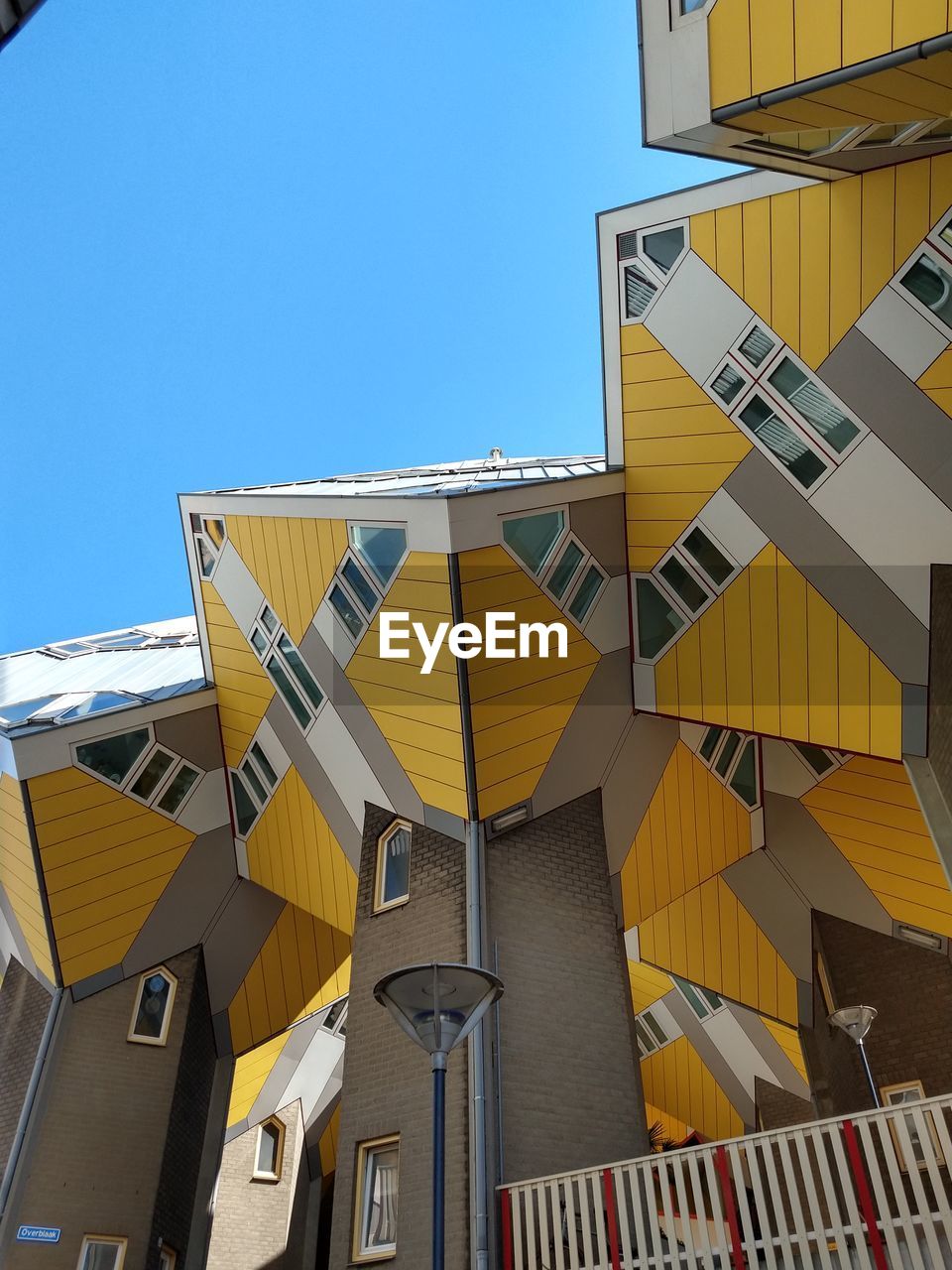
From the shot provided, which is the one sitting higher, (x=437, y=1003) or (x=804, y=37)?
(x=804, y=37)

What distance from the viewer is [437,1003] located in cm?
623

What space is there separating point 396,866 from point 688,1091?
456 inches

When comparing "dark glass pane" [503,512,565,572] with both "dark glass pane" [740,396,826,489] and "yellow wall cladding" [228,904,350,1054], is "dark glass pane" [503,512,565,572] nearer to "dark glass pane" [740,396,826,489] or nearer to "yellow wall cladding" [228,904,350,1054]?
"dark glass pane" [740,396,826,489]

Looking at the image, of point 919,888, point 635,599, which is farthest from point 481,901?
point 919,888

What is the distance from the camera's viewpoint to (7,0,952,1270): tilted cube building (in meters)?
8.02

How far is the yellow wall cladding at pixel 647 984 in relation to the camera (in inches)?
743

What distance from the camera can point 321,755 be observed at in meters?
12.3

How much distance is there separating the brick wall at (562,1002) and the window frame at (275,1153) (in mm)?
10609

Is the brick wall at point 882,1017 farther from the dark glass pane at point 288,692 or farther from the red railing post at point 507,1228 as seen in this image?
the dark glass pane at point 288,692

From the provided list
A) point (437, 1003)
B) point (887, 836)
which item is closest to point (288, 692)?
point (437, 1003)

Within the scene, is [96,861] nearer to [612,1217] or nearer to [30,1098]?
[30,1098]

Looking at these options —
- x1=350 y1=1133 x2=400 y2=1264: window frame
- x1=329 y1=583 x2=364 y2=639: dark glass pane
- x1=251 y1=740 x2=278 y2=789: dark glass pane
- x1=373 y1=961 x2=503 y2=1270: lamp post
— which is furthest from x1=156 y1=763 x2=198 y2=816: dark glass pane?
x1=373 y1=961 x2=503 y2=1270: lamp post

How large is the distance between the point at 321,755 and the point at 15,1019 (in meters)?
5.35

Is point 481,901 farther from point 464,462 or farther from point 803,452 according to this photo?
point 464,462
